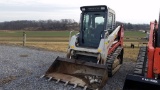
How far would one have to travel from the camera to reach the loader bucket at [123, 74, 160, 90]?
530cm

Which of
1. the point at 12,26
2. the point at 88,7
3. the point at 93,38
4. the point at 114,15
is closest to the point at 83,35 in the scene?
the point at 93,38

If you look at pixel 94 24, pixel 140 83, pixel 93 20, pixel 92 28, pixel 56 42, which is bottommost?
pixel 56 42

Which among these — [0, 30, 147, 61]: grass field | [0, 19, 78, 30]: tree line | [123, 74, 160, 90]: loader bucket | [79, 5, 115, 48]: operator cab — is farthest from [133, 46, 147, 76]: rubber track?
[0, 19, 78, 30]: tree line

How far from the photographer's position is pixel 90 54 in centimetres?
1027

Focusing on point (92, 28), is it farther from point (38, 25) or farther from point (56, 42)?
point (38, 25)

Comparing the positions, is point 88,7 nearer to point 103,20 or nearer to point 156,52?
point 103,20

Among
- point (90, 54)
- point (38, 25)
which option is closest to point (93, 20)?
point (90, 54)

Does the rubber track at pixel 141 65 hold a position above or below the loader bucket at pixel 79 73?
above

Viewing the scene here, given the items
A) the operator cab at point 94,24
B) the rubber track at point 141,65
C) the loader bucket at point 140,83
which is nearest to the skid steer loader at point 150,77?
the loader bucket at point 140,83

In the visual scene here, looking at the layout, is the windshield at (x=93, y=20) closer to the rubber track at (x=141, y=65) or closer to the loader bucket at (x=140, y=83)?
the rubber track at (x=141, y=65)

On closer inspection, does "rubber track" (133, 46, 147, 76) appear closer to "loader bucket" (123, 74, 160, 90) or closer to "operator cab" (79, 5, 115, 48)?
"loader bucket" (123, 74, 160, 90)

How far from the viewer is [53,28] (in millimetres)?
109938

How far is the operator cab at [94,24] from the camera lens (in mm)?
10562

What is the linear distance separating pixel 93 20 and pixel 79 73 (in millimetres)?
2810
